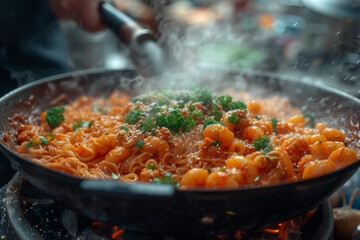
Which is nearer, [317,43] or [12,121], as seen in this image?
[12,121]

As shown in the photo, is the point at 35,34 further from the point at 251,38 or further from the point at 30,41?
the point at 251,38

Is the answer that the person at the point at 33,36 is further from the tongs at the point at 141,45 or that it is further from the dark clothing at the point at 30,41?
the tongs at the point at 141,45

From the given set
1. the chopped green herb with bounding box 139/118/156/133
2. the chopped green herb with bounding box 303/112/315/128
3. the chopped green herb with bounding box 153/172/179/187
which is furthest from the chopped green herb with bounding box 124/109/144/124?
the chopped green herb with bounding box 303/112/315/128

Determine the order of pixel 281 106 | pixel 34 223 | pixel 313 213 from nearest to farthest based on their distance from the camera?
pixel 34 223
pixel 313 213
pixel 281 106

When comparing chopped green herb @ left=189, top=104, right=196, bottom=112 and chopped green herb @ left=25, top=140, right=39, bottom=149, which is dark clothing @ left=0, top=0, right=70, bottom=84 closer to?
chopped green herb @ left=25, top=140, right=39, bottom=149

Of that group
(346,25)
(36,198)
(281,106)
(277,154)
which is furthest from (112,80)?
(346,25)

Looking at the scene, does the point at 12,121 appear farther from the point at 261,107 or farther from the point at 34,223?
the point at 261,107

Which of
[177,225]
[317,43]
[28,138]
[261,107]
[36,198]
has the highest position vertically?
[317,43]

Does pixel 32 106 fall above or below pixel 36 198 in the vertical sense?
above
